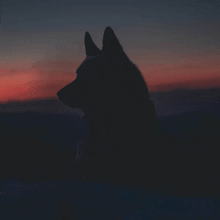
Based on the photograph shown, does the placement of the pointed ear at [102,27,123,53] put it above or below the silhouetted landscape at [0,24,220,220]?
above

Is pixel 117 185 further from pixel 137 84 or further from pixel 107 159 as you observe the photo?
pixel 137 84

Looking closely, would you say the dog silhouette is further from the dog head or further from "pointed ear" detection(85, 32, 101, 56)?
"pointed ear" detection(85, 32, 101, 56)

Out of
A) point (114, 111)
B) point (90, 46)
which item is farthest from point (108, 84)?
point (90, 46)

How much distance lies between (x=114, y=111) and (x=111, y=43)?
102 centimetres

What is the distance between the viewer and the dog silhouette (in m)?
2.72

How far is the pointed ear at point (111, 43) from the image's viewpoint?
272cm

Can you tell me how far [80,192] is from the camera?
97.3 inches

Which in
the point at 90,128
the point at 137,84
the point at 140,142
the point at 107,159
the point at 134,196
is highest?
Result: the point at 137,84

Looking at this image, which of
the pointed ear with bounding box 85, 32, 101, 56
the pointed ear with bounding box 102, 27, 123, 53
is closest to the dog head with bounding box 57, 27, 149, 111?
the pointed ear with bounding box 102, 27, 123, 53

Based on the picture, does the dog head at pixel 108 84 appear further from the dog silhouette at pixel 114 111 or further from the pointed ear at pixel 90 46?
the pointed ear at pixel 90 46

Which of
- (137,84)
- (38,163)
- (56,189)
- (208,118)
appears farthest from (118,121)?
(208,118)

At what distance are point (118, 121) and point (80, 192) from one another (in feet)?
3.62

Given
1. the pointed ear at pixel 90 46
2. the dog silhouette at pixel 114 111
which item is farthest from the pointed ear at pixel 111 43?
the pointed ear at pixel 90 46

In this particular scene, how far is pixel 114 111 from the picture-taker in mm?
2809
